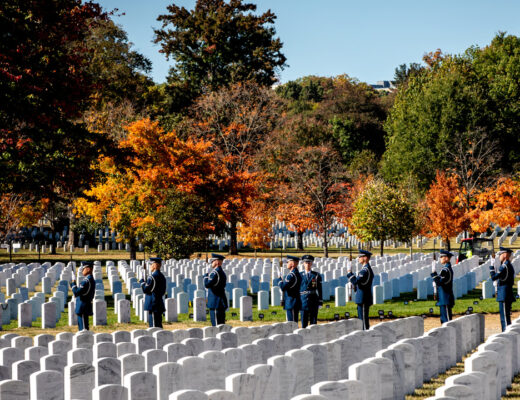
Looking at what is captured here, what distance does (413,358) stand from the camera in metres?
8.28

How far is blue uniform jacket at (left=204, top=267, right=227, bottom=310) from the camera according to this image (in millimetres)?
13617

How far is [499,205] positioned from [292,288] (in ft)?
103

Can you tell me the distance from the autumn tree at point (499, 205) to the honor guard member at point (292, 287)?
28.7 m

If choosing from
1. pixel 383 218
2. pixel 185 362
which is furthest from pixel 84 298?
pixel 383 218

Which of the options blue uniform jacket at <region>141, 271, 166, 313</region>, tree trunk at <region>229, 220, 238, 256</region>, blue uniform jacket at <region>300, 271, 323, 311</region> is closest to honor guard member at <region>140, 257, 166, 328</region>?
blue uniform jacket at <region>141, 271, 166, 313</region>

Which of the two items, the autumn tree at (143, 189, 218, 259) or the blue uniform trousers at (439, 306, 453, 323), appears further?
the autumn tree at (143, 189, 218, 259)

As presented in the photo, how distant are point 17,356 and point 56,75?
8.42 meters

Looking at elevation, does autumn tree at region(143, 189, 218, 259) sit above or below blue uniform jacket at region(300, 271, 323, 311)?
above

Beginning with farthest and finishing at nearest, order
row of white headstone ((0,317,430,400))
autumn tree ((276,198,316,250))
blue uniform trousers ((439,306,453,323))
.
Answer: autumn tree ((276,198,316,250)), blue uniform trousers ((439,306,453,323)), row of white headstone ((0,317,430,400))

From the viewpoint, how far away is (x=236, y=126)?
41.2 meters

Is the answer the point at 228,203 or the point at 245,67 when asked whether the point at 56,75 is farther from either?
the point at 245,67

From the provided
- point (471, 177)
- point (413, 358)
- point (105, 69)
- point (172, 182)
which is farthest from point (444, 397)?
point (105, 69)

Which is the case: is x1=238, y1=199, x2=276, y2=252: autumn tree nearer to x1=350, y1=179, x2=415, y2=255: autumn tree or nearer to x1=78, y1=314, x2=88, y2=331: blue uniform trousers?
x1=350, y1=179, x2=415, y2=255: autumn tree

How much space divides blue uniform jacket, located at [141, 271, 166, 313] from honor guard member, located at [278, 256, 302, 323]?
2.43 m
